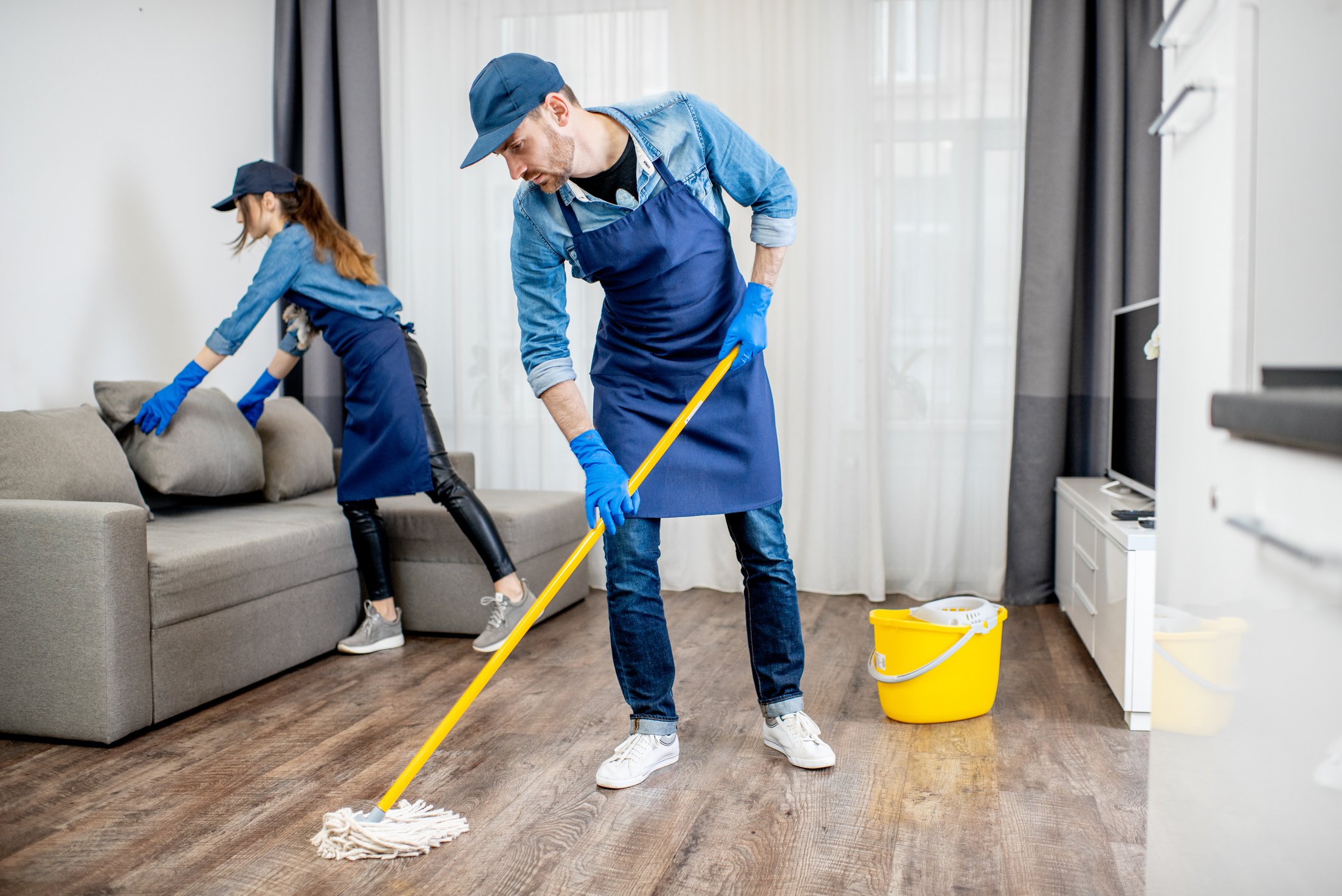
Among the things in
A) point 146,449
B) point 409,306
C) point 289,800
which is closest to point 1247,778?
point 289,800

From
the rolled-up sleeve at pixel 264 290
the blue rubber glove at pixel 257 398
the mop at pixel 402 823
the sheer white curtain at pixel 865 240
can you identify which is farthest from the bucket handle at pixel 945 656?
the blue rubber glove at pixel 257 398

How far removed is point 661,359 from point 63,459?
1473mm

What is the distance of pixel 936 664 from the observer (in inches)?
81.8

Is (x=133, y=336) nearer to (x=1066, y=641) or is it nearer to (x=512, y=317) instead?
(x=512, y=317)

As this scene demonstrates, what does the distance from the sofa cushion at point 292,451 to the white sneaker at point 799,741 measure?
1.82 m

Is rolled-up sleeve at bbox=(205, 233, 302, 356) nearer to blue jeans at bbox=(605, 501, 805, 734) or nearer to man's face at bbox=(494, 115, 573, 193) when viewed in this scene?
man's face at bbox=(494, 115, 573, 193)

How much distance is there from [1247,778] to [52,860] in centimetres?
164

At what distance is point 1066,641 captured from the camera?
2.84 metres

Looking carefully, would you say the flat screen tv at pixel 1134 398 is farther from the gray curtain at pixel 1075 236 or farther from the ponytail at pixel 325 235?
the ponytail at pixel 325 235

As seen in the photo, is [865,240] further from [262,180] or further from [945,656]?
[262,180]

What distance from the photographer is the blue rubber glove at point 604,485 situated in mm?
1797

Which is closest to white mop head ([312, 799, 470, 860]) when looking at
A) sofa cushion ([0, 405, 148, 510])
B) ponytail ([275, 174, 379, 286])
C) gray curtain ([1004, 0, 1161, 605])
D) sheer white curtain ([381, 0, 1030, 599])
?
sofa cushion ([0, 405, 148, 510])

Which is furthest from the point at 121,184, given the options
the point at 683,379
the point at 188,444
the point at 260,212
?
the point at 683,379

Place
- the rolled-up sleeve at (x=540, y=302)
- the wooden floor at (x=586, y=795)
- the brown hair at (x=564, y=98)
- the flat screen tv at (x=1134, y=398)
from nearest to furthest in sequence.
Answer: the wooden floor at (x=586, y=795), the brown hair at (x=564, y=98), the rolled-up sleeve at (x=540, y=302), the flat screen tv at (x=1134, y=398)
